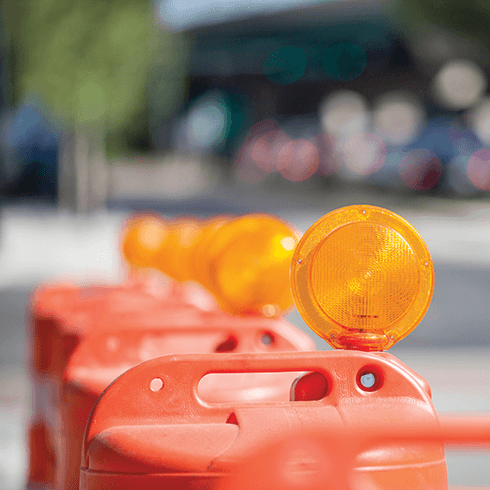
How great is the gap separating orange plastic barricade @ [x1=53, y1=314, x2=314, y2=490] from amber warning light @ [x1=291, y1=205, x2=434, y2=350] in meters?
0.33

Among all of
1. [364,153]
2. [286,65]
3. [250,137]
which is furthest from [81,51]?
[286,65]

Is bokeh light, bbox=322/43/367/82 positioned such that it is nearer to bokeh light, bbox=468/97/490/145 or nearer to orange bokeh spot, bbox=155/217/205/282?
bokeh light, bbox=468/97/490/145

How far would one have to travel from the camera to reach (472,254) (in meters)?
11.9

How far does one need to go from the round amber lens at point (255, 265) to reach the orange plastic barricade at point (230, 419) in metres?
0.58

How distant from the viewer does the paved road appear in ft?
15.7

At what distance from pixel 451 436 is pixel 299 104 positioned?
41750mm

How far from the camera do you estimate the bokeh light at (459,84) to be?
28.9 metres

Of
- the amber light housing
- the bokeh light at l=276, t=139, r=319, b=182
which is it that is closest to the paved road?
the amber light housing

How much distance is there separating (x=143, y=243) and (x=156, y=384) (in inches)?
72.9

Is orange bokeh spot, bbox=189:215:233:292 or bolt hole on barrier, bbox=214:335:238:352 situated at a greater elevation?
orange bokeh spot, bbox=189:215:233:292

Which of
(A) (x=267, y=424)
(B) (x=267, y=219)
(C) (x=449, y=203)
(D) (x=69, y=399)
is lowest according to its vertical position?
(C) (x=449, y=203)

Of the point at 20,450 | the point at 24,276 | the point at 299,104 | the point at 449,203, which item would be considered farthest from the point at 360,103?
the point at 20,450

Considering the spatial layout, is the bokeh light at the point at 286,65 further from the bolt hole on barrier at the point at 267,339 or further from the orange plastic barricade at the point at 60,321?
the bolt hole on barrier at the point at 267,339

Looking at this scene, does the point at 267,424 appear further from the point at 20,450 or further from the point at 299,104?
the point at 299,104
